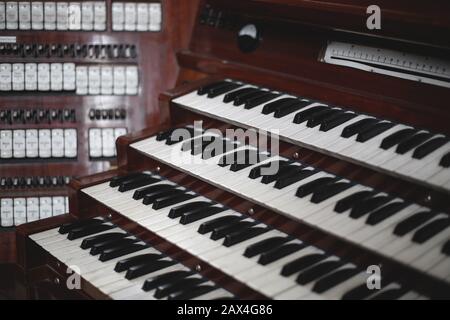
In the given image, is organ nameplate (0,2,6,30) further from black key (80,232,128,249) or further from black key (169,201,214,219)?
black key (169,201,214,219)

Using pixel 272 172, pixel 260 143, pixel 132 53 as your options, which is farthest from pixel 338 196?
pixel 132 53

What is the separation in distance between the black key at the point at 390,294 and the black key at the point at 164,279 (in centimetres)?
66

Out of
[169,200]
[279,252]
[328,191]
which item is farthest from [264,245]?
[169,200]

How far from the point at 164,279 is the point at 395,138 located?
36.4 inches

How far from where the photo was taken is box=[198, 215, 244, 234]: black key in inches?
89.0

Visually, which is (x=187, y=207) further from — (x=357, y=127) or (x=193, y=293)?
(x=357, y=127)

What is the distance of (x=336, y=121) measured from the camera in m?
2.38

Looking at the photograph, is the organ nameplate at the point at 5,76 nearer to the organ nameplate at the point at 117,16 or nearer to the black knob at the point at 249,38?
the organ nameplate at the point at 117,16

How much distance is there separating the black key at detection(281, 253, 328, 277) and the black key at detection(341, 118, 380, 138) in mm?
461

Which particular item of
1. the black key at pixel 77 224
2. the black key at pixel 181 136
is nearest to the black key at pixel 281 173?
the black key at pixel 181 136
